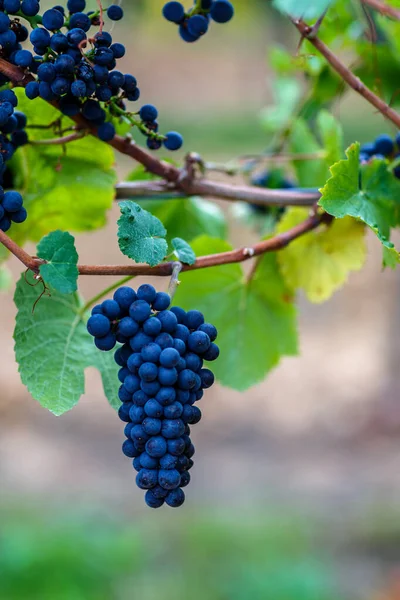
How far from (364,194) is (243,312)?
0.22m

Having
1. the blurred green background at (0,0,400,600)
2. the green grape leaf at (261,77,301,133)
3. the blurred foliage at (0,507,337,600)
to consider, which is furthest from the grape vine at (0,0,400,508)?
the blurred foliage at (0,507,337,600)

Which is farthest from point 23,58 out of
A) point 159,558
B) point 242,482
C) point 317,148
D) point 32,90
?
point 242,482

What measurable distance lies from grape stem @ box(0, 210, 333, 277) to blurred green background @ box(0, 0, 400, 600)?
1.47m

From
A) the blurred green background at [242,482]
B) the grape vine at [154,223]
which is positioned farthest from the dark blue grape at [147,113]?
the blurred green background at [242,482]

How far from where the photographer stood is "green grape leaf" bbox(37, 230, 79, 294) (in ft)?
1.54

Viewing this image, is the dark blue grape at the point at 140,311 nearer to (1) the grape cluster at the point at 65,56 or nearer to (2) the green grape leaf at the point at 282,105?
(1) the grape cluster at the point at 65,56

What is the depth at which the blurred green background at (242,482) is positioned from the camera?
9.93 feet

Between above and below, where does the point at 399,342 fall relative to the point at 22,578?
above

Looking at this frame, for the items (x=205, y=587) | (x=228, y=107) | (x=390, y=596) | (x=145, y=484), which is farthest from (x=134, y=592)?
(x=228, y=107)

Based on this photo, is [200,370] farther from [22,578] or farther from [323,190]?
[22,578]

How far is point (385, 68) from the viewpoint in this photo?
887 mm

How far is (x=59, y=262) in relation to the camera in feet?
1.57

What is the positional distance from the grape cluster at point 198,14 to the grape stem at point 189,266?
182 mm

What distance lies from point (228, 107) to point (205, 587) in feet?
19.8
